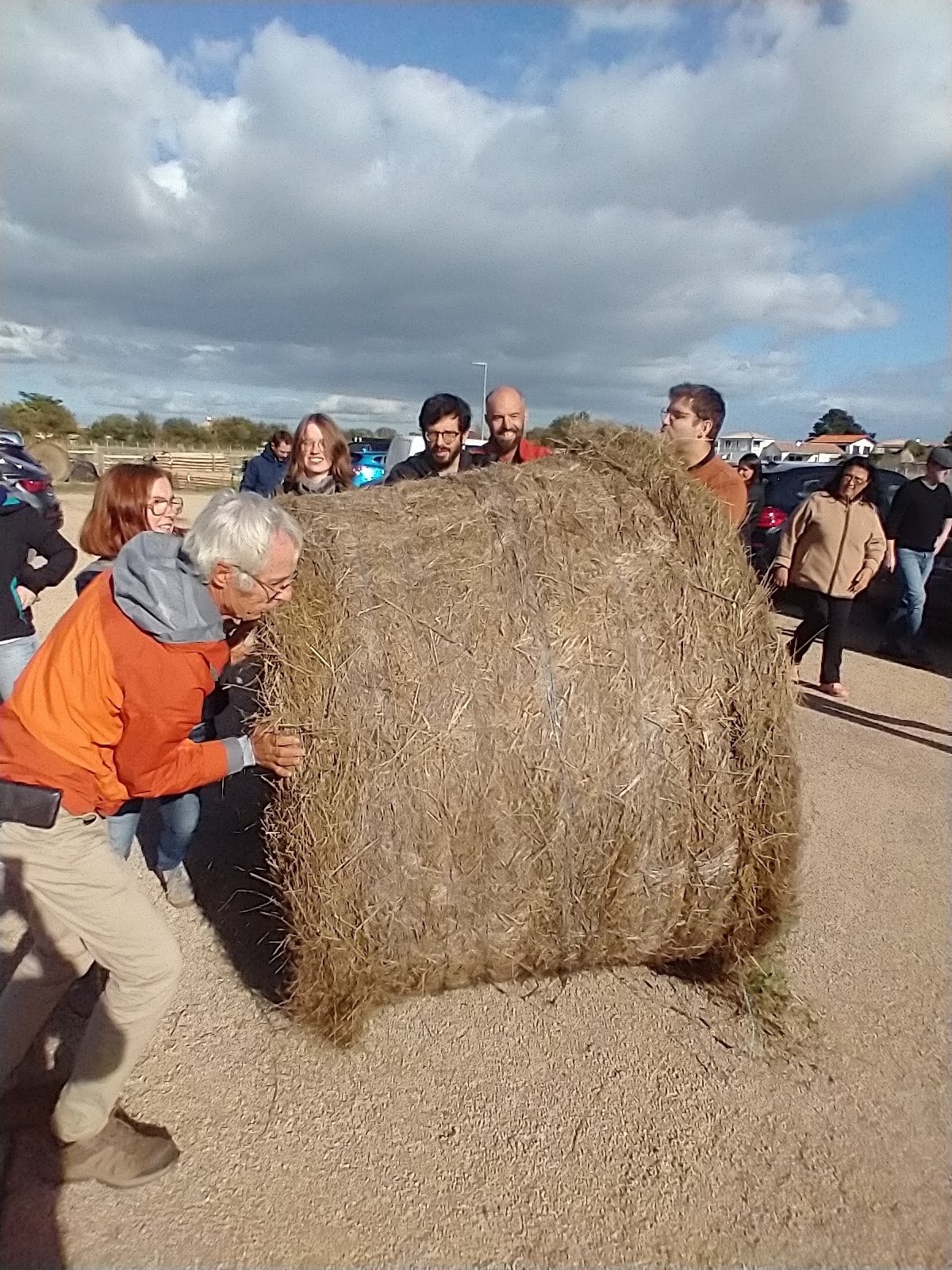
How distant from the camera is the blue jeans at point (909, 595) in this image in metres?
7.74

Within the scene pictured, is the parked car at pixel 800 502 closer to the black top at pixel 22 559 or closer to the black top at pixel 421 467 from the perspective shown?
the black top at pixel 421 467

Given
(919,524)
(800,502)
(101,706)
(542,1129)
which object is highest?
(800,502)

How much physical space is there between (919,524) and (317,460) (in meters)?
6.08

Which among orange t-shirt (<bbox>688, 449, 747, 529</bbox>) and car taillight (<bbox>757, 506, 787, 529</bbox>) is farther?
car taillight (<bbox>757, 506, 787, 529</bbox>)

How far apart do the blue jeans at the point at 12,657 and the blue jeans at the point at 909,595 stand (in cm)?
730

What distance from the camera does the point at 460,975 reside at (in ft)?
9.66

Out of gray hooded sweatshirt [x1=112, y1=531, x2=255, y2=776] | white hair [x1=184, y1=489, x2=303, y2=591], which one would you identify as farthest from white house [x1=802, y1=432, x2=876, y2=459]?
gray hooded sweatshirt [x1=112, y1=531, x2=255, y2=776]

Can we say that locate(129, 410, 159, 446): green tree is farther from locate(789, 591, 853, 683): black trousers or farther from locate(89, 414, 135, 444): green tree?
locate(789, 591, 853, 683): black trousers

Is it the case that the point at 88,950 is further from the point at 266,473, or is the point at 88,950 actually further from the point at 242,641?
the point at 266,473

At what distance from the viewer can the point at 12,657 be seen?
410cm

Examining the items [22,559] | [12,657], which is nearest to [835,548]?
[22,559]

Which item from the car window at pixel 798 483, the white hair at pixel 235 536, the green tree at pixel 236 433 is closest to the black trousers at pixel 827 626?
the car window at pixel 798 483

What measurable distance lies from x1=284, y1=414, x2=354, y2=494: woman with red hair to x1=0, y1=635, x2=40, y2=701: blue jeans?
155 cm

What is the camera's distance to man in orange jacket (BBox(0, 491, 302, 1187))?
2.11 m
